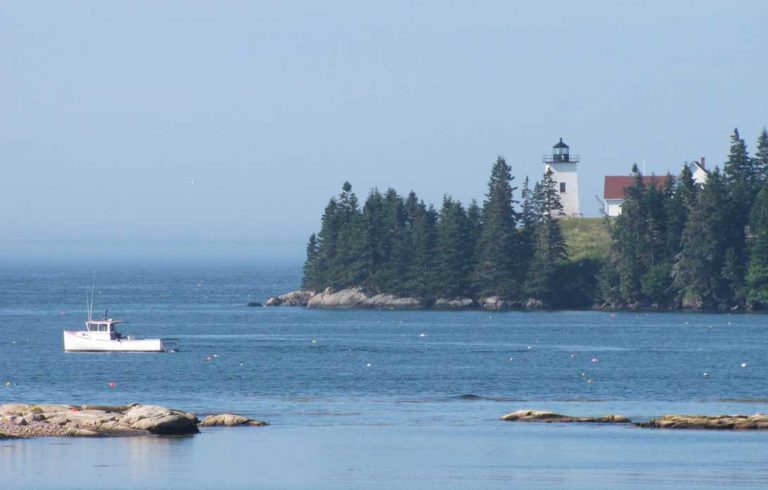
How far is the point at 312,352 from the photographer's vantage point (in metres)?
105

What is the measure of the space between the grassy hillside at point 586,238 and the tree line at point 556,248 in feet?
4.93

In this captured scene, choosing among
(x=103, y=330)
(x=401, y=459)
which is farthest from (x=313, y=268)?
(x=401, y=459)

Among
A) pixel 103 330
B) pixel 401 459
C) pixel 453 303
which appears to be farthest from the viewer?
pixel 453 303

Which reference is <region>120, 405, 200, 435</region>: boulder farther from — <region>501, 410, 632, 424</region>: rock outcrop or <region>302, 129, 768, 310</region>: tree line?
<region>302, 129, 768, 310</region>: tree line

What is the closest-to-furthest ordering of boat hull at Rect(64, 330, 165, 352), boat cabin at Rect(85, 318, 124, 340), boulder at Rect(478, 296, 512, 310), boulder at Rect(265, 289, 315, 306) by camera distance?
boat hull at Rect(64, 330, 165, 352), boat cabin at Rect(85, 318, 124, 340), boulder at Rect(478, 296, 512, 310), boulder at Rect(265, 289, 315, 306)

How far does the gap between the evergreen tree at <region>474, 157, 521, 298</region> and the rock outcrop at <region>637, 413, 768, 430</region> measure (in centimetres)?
10160

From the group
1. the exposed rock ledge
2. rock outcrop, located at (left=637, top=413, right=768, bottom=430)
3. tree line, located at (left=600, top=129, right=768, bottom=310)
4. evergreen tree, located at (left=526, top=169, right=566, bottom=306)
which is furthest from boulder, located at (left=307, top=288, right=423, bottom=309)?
rock outcrop, located at (left=637, top=413, right=768, bottom=430)

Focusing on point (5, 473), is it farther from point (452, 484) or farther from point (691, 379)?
point (691, 379)

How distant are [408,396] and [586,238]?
99.0 m

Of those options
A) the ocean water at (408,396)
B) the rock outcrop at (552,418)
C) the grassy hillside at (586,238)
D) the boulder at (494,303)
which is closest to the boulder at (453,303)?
the boulder at (494,303)

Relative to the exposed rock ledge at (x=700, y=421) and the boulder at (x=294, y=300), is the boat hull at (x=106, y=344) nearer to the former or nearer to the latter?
the exposed rock ledge at (x=700, y=421)

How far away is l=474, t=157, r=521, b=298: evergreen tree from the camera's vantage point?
537ft

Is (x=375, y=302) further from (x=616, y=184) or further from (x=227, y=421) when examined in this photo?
(x=227, y=421)

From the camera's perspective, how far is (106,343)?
10575 cm
